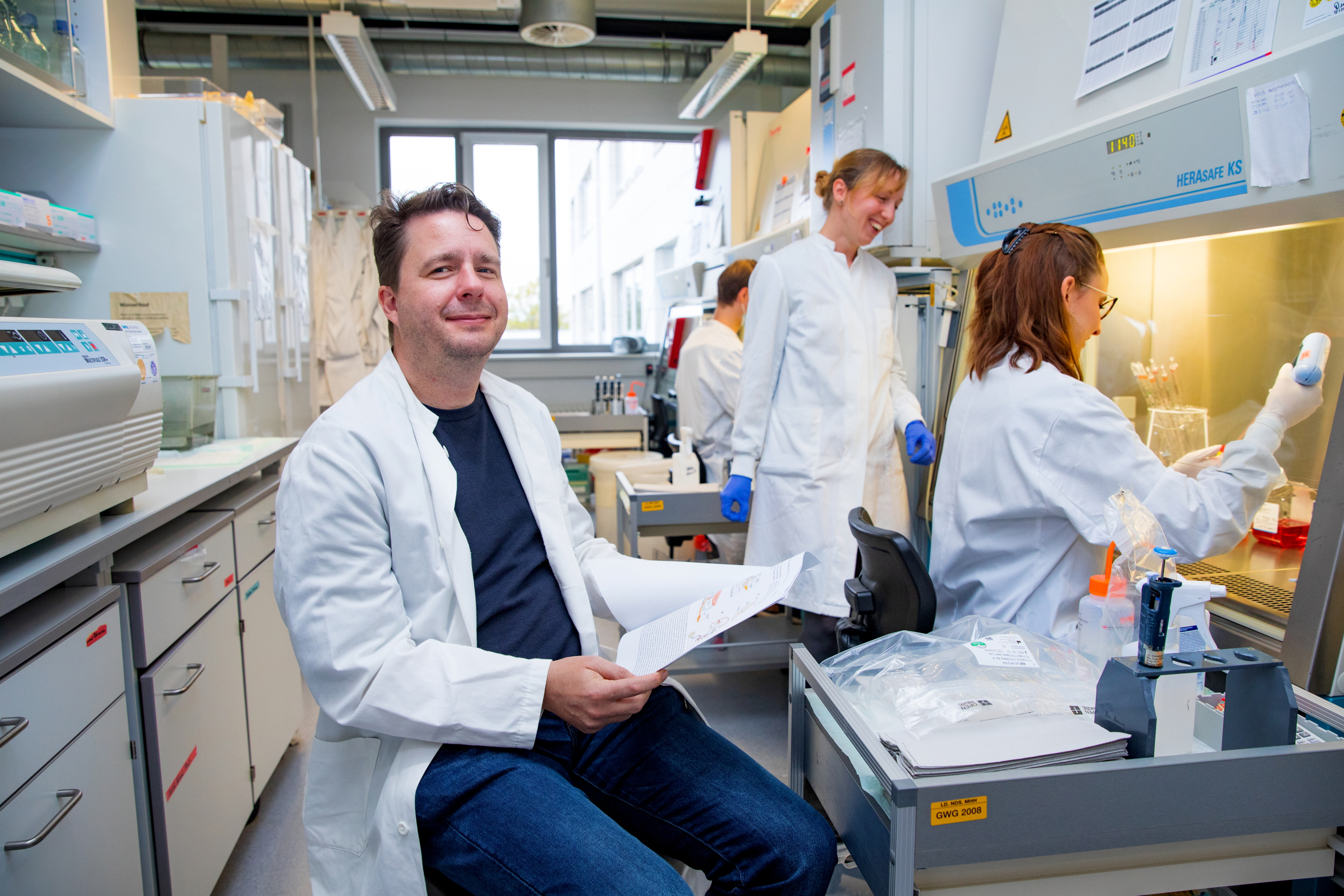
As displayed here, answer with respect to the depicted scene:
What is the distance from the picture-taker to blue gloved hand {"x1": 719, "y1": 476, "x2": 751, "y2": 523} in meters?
2.30

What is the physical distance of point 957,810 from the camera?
863 millimetres

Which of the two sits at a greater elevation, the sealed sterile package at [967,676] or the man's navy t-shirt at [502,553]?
the man's navy t-shirt at [502,553]

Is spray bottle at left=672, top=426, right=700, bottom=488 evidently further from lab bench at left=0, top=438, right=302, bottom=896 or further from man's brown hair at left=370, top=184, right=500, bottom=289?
man's brown hair at left=370, top=184, right=500, bottom=289

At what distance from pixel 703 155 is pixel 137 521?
4257 mm

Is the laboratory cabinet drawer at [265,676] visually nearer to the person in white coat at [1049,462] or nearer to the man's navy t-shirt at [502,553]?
the man's navy t-shirt at [502,553]

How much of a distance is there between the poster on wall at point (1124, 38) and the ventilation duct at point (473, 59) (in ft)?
12.3

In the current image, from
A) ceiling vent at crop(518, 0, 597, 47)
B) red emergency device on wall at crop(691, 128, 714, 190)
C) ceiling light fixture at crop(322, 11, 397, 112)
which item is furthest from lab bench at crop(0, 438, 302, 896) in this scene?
red emergency device on wall at crop(691, 128, 714, 190)

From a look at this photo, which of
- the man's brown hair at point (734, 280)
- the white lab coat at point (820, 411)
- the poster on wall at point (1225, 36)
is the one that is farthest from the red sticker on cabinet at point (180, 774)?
the man's brown hair at point (734, 280)

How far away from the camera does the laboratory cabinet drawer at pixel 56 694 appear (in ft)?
3.50

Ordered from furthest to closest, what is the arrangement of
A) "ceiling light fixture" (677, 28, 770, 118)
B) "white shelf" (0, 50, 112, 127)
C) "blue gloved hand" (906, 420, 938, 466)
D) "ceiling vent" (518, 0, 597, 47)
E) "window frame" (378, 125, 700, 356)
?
"window frame" (378, 125, 700, 356), "ceiling light fixture" (677, 28, 770, 118), "ceiling vent" (518, 0, 597, 47), "blue gloved hand" (906, 420, 938, 466), "white shelf" (0, 50, 112, 127)

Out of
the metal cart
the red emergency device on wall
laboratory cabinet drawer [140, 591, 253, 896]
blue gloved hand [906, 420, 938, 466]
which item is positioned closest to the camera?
laboratory cabinet drawer [140, 591, 253, 896]

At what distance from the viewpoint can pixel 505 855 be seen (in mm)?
961

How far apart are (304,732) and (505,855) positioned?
190 centimetres

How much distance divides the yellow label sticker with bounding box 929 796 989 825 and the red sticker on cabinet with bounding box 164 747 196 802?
4.47 ft
